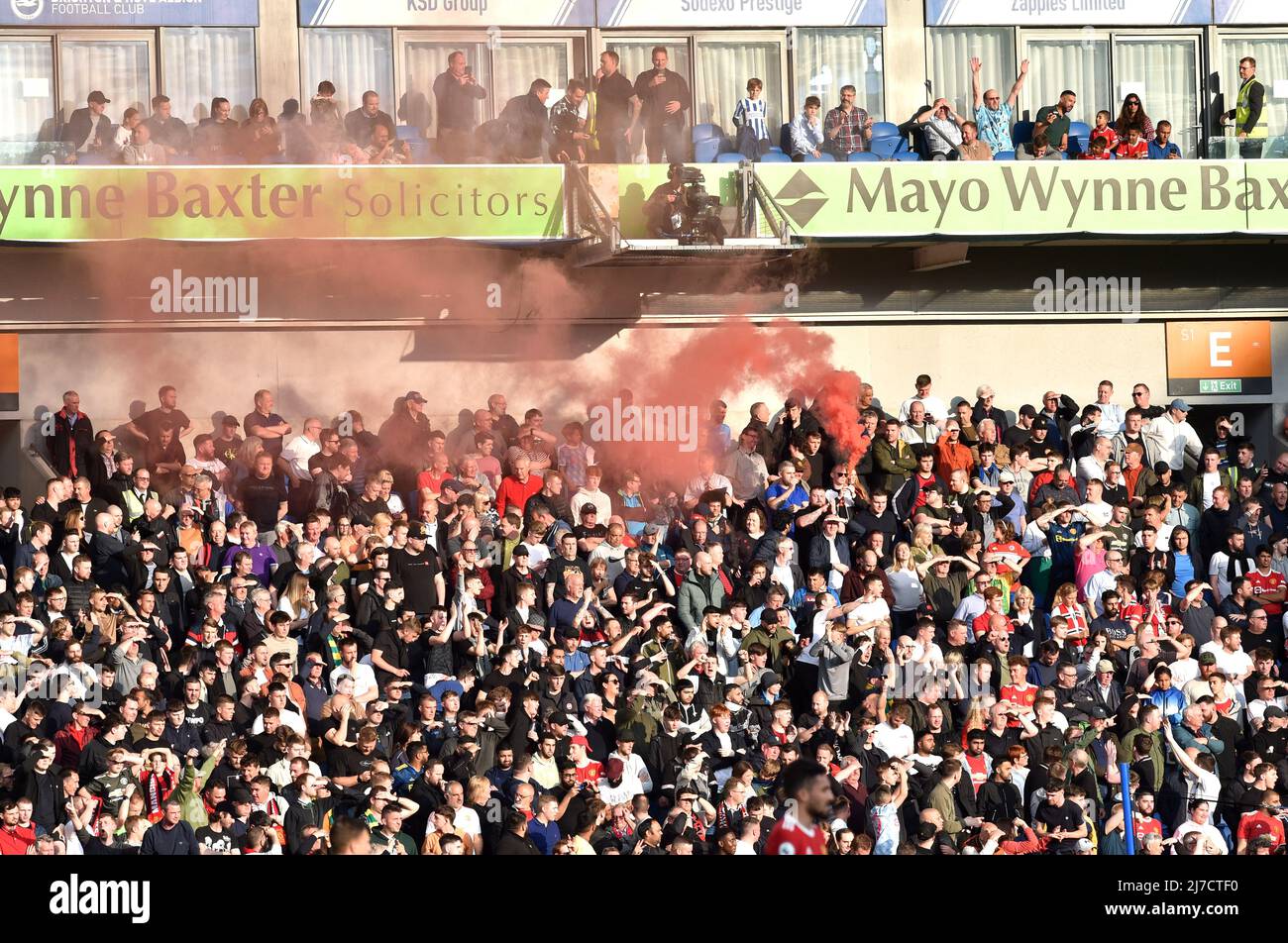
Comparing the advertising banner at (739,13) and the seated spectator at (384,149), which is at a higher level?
the advertising banner at (739,13)

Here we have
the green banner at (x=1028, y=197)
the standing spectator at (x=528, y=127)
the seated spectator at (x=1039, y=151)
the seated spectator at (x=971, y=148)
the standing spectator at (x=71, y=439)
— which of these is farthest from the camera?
the seated spectator at (x=1039, y=151)

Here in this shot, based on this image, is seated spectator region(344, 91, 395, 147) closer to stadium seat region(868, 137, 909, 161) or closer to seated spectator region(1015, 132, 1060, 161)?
stadium seat region(868, 137, 909, 161)

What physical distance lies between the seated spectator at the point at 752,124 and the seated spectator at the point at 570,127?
1969 mm

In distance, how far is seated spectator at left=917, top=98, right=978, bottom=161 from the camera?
2116cm

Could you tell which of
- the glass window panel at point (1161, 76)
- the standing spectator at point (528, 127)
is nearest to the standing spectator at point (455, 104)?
the standing spectator at point (528, 127)

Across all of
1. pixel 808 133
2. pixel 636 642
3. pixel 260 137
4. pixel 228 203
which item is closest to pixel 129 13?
pixel 260 137

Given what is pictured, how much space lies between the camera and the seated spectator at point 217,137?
1970cm

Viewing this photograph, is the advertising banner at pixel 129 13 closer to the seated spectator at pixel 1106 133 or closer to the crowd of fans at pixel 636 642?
the crowd of fans at pixel 636 642

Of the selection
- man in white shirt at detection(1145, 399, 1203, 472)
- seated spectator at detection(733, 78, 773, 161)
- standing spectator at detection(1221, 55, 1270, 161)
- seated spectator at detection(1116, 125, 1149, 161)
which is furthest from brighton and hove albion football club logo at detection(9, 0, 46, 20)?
standing spectator at detection(1221, 55, 1270, 161)

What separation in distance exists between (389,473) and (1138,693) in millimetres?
6649

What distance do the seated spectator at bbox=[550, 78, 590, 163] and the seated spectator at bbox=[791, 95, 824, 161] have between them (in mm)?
2398

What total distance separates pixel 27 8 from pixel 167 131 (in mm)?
3478

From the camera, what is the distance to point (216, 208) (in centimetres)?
1944
